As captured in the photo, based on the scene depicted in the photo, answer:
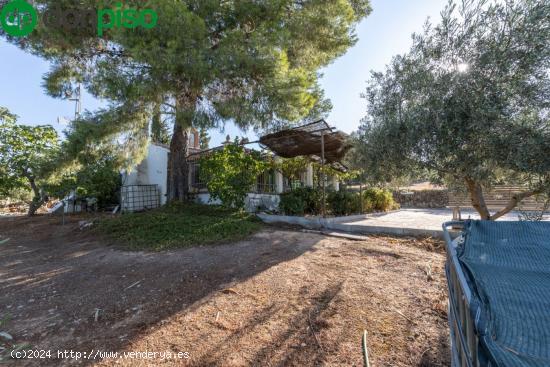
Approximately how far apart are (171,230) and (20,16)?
6572 millimetres

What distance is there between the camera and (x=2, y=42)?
7035mm

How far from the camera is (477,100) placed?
3.18 metres

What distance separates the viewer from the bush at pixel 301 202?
27.6 ft

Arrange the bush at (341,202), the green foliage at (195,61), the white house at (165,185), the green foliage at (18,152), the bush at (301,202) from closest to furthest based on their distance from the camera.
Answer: the green foliage at (195,61), the bush at (301,202), the green foliage at (18,152), the bush at (341,202), the white house at (165,185)

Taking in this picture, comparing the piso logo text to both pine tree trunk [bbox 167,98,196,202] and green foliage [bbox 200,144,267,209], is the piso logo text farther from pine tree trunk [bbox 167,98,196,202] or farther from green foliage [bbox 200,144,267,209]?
green foliage [bbox 200,144,267,209]

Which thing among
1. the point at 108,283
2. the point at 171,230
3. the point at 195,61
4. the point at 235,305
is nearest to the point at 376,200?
the point at 171,230

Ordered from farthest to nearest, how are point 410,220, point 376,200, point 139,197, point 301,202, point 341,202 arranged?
point 139,197 → point 376,200 → point 341,202 → point 410,220 → point 301,202

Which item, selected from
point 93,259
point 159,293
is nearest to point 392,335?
point 159,293

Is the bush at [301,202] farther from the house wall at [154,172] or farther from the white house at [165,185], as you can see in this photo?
the house wall at [154,172]

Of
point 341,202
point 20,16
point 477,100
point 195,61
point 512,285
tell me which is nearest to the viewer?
point 512,285

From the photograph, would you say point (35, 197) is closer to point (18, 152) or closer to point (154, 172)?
point (18, 152)

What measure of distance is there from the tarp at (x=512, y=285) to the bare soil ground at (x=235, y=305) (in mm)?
934

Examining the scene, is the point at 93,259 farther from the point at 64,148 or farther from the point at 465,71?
the point at 465,71

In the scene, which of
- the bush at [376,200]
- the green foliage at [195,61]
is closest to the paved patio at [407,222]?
the bush at [376,200]
